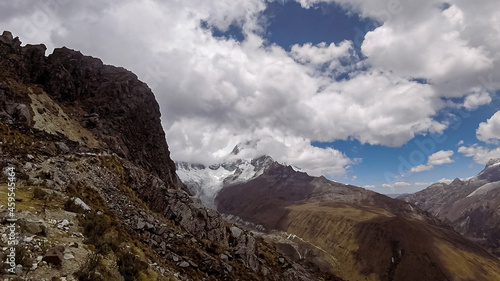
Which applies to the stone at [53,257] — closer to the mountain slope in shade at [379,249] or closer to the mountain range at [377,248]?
the mountain range at [377,248]

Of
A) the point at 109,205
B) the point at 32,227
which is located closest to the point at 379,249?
the point at 109,205

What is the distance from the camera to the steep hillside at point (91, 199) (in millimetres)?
9922

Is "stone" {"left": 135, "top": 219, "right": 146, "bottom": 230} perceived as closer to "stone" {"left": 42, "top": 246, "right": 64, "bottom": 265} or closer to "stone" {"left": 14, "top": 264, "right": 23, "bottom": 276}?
"stone" {"left": 42, "top": 246, "right": 64, "bottom": 265}

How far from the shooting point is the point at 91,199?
17.9 meters

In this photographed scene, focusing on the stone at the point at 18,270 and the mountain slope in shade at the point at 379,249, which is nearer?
the stone at the point at 18,270

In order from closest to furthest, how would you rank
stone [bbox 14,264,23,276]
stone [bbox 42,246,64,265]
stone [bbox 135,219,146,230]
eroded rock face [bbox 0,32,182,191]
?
stone [bbox 14,264,23,276] → stone [bbox 42,246,64,265] → stone [bbox 135,219,146,230] → eroded rock face [bbox 0,32,182,191]

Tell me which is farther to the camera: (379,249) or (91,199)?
(379,249)

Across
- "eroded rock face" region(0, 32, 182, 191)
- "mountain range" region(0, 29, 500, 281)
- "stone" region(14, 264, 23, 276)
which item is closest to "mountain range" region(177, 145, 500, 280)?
"mountain range" region(0, 29, 500, 281)

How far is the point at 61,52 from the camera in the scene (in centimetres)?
5831

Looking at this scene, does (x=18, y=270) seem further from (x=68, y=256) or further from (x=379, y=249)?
(x=379, y=249)

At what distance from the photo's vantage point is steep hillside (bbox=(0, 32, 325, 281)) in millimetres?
9922

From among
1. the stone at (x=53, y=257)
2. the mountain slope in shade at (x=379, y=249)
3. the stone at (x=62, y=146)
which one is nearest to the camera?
the stone at (x=53, y=257)

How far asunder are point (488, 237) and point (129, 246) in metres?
237

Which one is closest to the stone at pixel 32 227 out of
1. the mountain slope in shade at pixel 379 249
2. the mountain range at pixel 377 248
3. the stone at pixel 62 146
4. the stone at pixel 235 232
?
the stone at pixel 62 146
